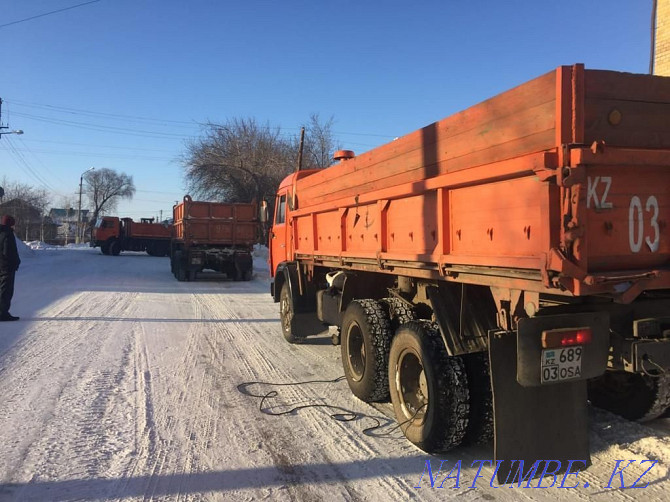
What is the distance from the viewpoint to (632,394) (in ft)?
13.9

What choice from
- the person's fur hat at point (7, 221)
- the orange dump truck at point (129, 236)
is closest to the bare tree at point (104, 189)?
the orange dump truck at point (129, 236)

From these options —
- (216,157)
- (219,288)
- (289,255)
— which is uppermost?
(216,157)

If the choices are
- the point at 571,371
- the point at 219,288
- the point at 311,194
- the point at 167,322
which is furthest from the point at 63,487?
the point at 219,288

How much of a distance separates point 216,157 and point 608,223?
107 feet

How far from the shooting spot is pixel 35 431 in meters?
4.32

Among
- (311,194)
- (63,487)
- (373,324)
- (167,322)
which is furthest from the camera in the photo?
(167,322)

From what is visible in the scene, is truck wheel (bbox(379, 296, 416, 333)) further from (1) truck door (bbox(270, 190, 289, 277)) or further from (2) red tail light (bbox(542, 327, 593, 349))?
(1) truck door (bbox(270, 190, 289, 277))

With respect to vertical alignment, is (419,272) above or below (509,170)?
below

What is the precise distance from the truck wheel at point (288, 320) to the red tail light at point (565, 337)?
16.7 feet

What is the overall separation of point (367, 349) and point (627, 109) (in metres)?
3.18

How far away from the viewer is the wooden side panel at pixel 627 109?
2785 mm

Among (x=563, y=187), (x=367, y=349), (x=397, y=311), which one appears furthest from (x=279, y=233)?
(x=563, y=187)

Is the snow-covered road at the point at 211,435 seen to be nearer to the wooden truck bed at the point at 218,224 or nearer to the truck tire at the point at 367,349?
the truck tire at the point at 367,349

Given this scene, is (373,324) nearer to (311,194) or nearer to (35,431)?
(311,194)
